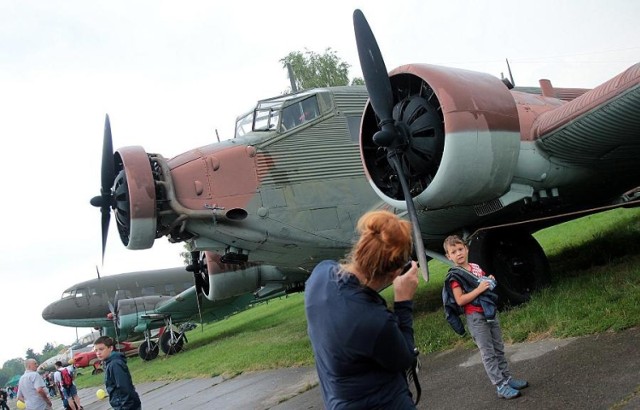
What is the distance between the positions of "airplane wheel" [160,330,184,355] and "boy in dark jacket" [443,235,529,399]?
1943 centimetres

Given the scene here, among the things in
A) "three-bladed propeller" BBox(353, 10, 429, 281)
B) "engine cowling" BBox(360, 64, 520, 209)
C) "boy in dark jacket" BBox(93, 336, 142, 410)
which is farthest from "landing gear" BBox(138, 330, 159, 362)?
"three-bladed propeller" BBox(353, 10, 429, 281)

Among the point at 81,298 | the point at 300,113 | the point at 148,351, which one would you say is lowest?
the point at 148,351

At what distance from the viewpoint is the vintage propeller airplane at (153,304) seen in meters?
12.5

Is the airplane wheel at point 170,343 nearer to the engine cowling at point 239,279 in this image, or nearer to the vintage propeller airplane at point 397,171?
the engine cowling at point 239,279

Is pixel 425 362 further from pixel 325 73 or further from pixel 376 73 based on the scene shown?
pixel 325 73

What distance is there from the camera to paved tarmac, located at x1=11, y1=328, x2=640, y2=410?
3.38 metres

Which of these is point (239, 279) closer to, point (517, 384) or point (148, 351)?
point (517, 384)

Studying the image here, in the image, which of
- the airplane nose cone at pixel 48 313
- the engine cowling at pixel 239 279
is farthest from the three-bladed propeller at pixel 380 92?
the airplane nose cone at pixel 48 313

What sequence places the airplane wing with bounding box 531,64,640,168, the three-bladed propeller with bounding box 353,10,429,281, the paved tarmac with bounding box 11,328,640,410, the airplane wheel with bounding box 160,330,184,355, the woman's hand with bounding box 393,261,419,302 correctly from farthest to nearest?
the airplane wheel with bounding box 160,330,184,355
the three-bladed propeller with bounding box 353,10,429,281
the airplane wing with bounding box 531,64,640,168
the paved tarmac with bounding box 11,328,640,410
the woman's hand with bounding box 393,261,419,302

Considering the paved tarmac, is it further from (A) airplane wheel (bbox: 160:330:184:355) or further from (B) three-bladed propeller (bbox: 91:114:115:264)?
(A) airplane wheel (bbox: 160:330:184:355)

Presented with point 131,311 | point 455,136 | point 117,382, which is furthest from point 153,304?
point 455,136

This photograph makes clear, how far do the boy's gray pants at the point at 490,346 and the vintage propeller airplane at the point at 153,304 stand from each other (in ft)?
25.3

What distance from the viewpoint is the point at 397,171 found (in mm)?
5781

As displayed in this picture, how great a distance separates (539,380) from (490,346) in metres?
0.49
